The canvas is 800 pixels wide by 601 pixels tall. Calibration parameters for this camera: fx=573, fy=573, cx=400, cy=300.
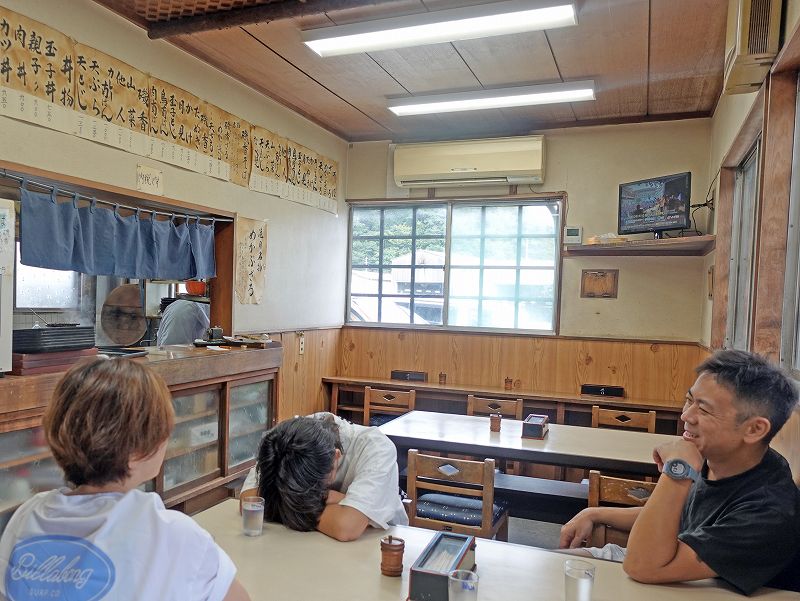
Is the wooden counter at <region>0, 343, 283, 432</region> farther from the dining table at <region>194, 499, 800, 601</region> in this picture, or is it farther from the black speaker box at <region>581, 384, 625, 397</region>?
the black speaker box at <region>581, 384, 625, 397</region>

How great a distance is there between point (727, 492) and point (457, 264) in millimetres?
4466

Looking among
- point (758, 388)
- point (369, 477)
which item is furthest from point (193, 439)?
point (758, 388)

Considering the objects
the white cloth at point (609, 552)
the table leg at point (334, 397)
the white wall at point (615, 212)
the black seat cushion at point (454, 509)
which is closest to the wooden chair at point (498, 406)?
the black seat cushion at point (454, 509)

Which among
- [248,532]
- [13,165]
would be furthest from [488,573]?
[13,165]

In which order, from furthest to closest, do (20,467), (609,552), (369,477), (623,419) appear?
(623,419) → (20,467) → (609,552) → (369,477)

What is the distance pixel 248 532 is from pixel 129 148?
8.99ft

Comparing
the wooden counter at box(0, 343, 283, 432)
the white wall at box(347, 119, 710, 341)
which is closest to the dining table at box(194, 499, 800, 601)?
the wooden counter at box(0, 343, 283, 432)

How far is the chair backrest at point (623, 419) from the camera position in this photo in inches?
153

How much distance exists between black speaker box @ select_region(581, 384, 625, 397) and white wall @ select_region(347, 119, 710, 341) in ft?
1.63

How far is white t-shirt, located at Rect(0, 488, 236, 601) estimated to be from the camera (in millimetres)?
1009

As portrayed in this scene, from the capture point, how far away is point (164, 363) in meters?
3.21

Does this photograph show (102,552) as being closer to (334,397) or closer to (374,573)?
(374,573)

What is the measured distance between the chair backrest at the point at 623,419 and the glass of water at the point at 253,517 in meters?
2.70

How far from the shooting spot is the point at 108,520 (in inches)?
40.8
